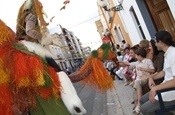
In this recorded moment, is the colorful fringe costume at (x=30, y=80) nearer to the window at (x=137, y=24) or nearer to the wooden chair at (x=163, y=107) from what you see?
the wooden chair at (x=163, y=107)

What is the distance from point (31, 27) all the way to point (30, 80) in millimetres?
605

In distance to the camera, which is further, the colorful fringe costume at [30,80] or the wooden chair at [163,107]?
the wooden chair at [163,107]

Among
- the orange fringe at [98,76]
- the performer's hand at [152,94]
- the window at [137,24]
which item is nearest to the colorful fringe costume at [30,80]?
the orange fringe at [98,76]

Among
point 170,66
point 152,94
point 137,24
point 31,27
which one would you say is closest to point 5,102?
point 31,27

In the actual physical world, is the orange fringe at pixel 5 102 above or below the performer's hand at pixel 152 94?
above

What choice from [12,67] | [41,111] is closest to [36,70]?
[12,67]

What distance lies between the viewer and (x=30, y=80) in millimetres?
2945

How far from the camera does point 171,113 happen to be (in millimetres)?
4008

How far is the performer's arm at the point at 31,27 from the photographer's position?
325 cm

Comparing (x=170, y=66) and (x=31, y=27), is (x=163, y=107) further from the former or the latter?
(x=31, y=27)

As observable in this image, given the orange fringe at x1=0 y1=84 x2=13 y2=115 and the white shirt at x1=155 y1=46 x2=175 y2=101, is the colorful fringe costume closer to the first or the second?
the orange fringe at x1=0 y1=84 x2=13 y2=115

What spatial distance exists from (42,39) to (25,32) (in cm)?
19

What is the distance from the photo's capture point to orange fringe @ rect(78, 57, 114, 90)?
351 centimetres

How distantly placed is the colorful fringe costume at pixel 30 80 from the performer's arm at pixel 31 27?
5 cm
